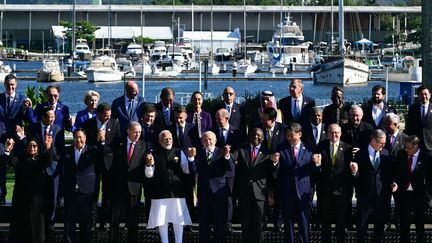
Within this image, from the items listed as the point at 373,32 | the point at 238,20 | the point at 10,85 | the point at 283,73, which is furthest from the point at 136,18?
the point at 10,85

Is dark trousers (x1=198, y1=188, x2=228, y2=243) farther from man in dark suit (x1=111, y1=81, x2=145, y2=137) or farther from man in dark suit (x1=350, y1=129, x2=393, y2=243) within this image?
man in dark suit (x1=111, y1=81, x2=145, y2=137)

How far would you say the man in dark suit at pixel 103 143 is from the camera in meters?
15.5

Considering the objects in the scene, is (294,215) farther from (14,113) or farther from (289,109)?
(14,113)

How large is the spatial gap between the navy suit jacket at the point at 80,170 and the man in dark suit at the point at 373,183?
3.52 metres

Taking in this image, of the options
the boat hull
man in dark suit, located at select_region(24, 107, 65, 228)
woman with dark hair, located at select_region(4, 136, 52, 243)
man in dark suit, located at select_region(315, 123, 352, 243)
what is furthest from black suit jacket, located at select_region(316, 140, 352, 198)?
the boat hull

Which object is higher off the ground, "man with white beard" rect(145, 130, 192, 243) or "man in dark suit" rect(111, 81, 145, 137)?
"man in dark suit" rect(111, 81, 145, 137)

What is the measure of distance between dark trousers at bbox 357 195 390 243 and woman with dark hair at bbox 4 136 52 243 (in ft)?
14.0

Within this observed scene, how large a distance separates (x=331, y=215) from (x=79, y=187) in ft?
11.3

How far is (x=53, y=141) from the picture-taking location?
15.8 m

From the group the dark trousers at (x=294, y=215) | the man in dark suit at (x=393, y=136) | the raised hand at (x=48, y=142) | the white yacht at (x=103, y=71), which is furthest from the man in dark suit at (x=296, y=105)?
the white yacht at (x=103, y=71)

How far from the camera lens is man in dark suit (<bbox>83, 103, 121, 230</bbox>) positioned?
15.5 metres

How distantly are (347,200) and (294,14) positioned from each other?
14293 cm

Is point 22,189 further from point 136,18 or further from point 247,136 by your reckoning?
point 136,18

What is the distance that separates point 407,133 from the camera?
1658 cm
